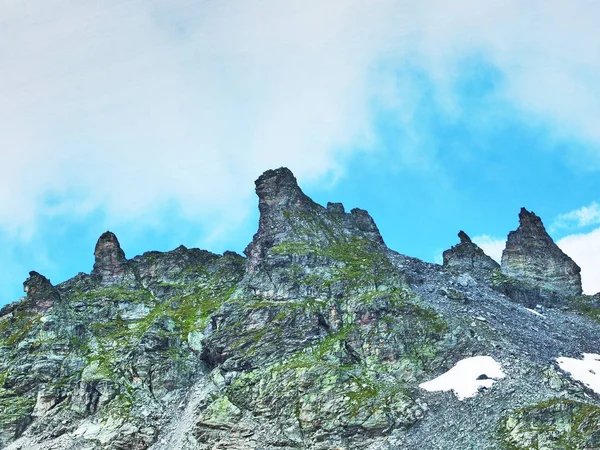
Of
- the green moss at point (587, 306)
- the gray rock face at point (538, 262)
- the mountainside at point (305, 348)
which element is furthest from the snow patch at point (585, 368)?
the gray rock face at point (538, 262)

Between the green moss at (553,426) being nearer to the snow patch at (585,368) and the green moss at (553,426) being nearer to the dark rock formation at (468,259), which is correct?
the snow patch at (585,368)

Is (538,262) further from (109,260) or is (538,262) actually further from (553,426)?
(109,260)

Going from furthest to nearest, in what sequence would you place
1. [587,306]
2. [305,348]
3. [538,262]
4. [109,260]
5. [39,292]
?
[109,260] → [538,262] → [39,292] → [587,306] → [305,348]

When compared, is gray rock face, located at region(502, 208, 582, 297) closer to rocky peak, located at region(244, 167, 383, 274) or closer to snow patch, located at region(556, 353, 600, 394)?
rocky peak, located at region(244, 167, 383, 274)

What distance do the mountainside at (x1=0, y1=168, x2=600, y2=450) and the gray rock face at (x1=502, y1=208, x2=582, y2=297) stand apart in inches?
23.0

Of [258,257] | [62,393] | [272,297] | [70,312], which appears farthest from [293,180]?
[62,393]

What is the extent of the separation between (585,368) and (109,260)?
12685 centimetres

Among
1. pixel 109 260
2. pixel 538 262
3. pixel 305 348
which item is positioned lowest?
pixel 305 348

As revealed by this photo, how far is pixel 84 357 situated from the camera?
142 metres

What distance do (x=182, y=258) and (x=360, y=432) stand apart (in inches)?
3745

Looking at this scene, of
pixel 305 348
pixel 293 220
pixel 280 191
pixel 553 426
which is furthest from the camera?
pixel 280 191

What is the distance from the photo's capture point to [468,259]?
614 ft

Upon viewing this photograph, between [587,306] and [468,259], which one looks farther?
[468,259]

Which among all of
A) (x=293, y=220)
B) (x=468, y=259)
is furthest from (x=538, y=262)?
(x=293, y=220)
